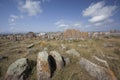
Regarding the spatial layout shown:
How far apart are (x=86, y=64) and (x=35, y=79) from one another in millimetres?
5073

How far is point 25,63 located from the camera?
9.64 m

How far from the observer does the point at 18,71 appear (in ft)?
29.1

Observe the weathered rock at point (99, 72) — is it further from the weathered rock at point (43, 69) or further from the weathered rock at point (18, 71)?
the weathered rock at point (18, 71)

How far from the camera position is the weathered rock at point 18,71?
8.65m

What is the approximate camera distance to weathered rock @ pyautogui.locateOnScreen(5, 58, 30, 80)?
8.65 metres

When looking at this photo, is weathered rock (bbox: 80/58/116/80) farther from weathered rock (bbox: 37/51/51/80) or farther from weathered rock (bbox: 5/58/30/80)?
weathered rock (bbox: 5/58/30/80)

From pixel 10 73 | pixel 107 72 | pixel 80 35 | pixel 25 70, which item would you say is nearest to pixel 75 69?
pixel 107 72

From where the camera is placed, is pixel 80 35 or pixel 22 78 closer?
pixel 22 78

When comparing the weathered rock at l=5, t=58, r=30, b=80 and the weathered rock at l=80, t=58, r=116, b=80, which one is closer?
the weathered rock at l=80, t=58, r=116, b=80

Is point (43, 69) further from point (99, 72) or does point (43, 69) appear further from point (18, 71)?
point (99, 72)

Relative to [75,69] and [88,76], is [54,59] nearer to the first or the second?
[75,69]

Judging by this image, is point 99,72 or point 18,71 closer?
point 99,72

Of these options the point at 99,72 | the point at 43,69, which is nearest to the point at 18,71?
the point at 43,69

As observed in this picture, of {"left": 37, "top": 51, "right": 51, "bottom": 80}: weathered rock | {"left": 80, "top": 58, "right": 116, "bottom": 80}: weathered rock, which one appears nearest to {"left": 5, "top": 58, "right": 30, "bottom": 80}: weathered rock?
{"left": 37, "top": 51, "right": 51, "bottom": 80}: weathered rock
